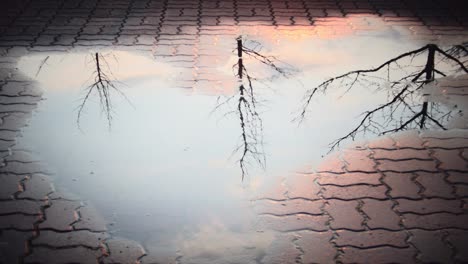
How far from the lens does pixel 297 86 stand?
5.57 metres

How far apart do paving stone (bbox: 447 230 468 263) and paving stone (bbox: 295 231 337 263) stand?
80cm

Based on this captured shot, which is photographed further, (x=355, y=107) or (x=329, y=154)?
(x=355, y=107)

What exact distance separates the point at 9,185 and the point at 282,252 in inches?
90.2

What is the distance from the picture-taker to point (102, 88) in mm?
5578

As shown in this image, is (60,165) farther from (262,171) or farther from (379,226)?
(379,226)

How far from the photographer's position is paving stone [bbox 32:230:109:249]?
3232 mm

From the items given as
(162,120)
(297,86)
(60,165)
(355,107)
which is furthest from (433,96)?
(60,165)

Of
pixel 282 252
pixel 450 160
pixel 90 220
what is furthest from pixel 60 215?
pixel 450 160

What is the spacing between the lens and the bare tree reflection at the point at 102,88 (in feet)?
16.8

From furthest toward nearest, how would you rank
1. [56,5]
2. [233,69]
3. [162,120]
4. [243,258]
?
[56,5], [233,69], [162,120], [243,258]

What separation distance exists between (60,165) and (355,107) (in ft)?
10.0

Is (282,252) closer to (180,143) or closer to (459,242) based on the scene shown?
(459,242)

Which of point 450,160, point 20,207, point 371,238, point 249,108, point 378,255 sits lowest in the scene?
point 378,255

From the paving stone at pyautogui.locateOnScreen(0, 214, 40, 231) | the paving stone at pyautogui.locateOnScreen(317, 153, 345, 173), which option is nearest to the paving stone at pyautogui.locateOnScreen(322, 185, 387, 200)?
the paving stone at pyautogui.locateOnScreen(317, 153, 345, 173)
